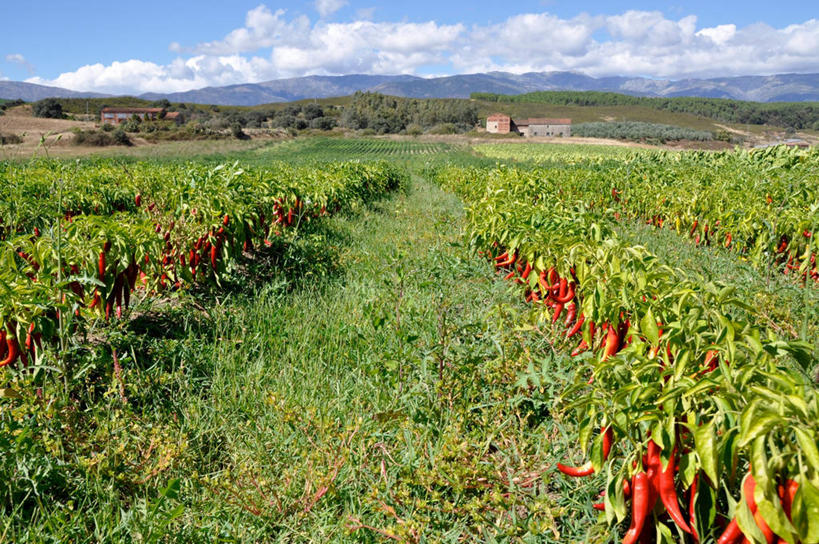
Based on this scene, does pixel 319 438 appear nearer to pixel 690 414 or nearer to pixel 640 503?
pixel 640 503

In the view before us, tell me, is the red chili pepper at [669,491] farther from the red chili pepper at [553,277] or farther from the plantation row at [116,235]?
the plantation row at [116,235]

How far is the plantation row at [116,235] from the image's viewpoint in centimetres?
249

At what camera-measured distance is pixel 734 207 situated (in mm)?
6949

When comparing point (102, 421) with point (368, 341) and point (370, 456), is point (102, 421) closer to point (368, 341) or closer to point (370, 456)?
point (370, 456)

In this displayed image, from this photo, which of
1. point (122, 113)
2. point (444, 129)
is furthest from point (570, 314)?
point (122, 113)

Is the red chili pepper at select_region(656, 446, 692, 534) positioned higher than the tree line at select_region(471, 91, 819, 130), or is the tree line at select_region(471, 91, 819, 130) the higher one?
the tree line at select_region(471, 91, 819, 130)

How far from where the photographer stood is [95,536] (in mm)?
2021

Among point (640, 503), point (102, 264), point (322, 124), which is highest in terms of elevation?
point (322, 124)

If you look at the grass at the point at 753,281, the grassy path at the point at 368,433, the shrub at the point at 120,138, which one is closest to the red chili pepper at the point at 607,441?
the grassy path at the point at 368,433

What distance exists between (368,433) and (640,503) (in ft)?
4.80

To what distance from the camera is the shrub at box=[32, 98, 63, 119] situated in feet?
240

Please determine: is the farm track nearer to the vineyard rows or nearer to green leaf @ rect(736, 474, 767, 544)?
green leaf @ rect(736, 474, 767, 544)

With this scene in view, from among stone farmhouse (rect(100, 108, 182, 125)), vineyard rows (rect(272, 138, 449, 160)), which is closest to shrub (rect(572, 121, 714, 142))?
vineyard rows (rect(272, 138, 449, 160))

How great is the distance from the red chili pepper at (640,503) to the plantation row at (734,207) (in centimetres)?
213
